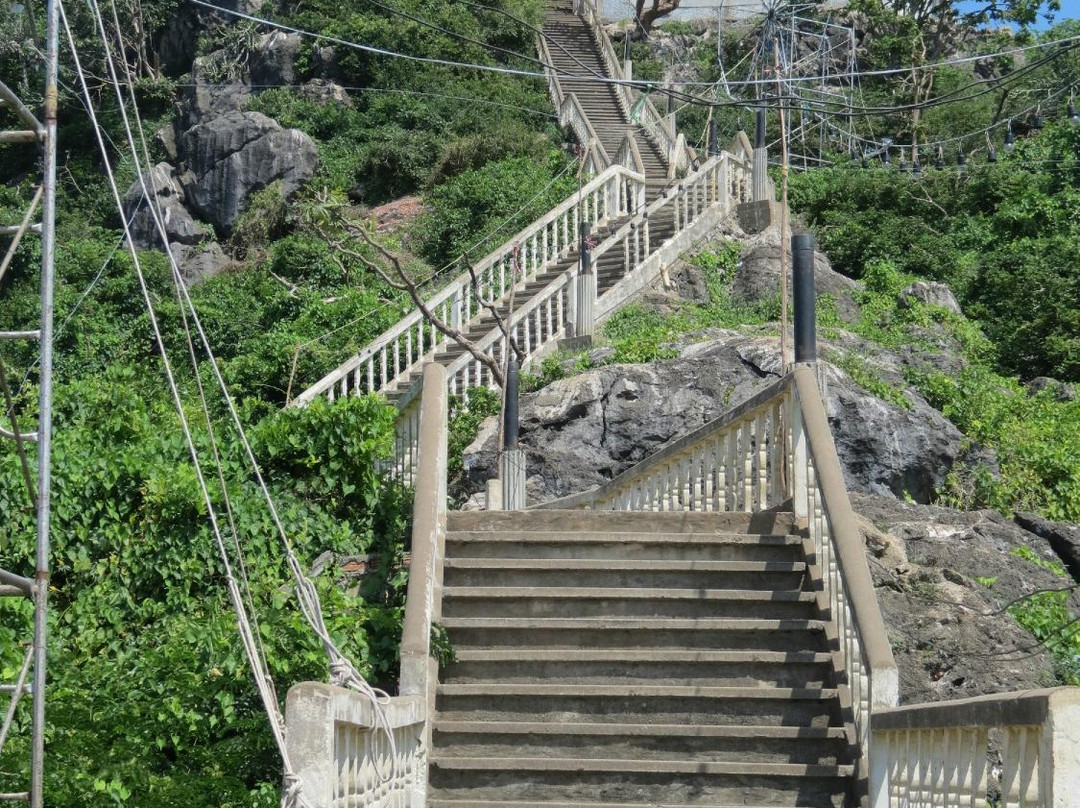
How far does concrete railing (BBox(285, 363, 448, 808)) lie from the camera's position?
18.7 feet

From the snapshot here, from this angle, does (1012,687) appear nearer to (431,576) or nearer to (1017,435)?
(431,576)

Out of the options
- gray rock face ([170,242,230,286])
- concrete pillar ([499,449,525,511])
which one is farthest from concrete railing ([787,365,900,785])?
gray rock face ([170,242,230,286])

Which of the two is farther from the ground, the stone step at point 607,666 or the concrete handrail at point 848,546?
the concrete handrail at point 848,546

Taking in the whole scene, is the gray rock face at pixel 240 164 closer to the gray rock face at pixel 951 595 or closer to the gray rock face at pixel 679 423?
the gray rock face at pixel 679 423

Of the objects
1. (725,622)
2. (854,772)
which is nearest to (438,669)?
(725,622)

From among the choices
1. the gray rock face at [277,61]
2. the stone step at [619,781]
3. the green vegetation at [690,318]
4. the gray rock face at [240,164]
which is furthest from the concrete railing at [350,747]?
the gray rock face at [277,61]

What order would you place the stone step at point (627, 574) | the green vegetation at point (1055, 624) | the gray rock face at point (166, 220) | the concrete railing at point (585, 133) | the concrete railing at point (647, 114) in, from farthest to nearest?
the gray rock face at point (166, 220) → the concrete railing at point (585, 133) → the concrete railing at point (647, 114) → the green vegetation at point (1055, 624) → the stone step at point (627, 574)

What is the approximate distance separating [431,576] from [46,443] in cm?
301

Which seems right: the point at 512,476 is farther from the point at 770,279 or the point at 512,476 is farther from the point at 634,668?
the point at 770,279

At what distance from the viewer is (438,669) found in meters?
8.48

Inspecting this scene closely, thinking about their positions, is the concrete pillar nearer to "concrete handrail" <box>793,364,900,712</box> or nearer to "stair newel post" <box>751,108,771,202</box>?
"concrete handrail" <box>793,364,900,712</box>

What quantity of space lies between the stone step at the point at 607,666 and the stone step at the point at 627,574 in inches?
24.6

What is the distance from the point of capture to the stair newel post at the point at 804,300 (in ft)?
32.1

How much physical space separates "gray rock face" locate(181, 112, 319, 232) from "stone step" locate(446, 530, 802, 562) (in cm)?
2545
